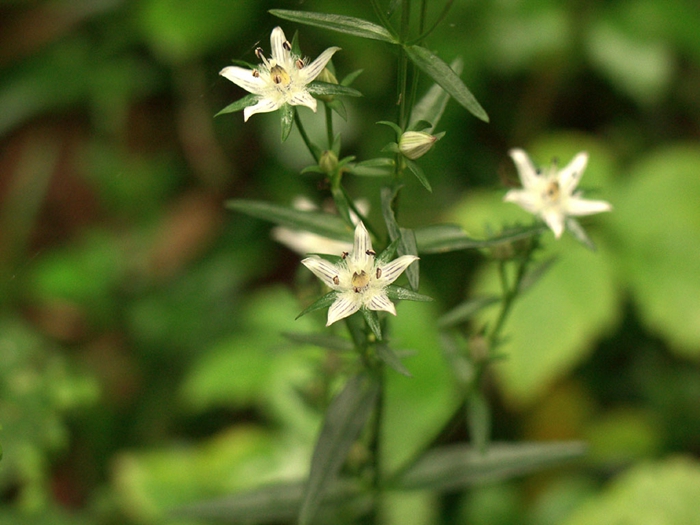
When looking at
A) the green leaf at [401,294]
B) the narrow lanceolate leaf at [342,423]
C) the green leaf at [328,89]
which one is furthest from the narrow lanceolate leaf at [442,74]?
the narrow lanceolate leaf at [342,423]

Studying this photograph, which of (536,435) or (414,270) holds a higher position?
(536,435)

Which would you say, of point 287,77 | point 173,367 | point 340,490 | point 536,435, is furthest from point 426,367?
point 287,77

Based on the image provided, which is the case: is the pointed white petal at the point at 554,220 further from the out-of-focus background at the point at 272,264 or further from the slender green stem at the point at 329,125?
the out-of-focus background at the point at 272,264

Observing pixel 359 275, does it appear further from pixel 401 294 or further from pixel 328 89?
pixel 328 89

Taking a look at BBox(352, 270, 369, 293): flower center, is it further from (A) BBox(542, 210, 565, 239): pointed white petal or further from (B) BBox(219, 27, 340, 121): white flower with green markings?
(A) BBox(542, 210, 565, 239): pointed white petal

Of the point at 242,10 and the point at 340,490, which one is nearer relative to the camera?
the point at 340,490

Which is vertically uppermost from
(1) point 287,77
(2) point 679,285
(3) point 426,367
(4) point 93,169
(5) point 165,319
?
(4) point 93,169

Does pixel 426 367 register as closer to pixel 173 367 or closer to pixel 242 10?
pixel 173 367

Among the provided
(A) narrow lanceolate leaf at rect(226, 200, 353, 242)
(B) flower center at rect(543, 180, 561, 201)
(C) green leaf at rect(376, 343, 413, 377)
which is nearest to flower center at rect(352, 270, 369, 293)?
(C) green leaf at rect(376, 343, 413, 377)
